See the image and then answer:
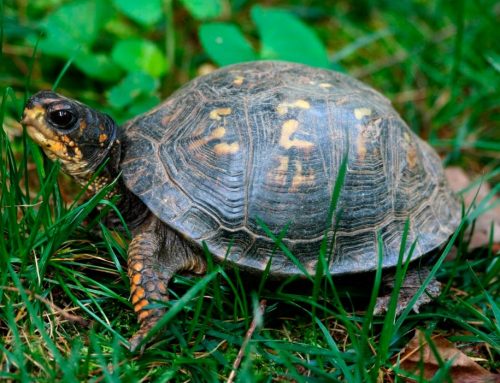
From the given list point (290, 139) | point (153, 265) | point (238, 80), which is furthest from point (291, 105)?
point (153, 265)

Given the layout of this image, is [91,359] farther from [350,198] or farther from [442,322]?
[442,322]

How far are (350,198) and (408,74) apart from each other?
8.11ft

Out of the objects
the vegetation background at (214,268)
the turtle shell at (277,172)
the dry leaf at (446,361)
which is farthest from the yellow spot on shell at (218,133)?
the dry leaf at (446,361)

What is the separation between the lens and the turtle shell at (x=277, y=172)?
2.67m

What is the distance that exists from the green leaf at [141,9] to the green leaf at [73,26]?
18 centimetres

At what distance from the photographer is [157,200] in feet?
8.79

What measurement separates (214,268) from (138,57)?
2.07 metres

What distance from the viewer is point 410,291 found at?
2.87 m

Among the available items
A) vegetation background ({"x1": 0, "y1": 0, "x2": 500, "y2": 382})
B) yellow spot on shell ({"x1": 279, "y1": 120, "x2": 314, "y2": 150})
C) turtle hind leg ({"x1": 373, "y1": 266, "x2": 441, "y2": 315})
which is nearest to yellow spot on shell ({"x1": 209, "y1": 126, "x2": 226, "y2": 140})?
yellow spot on shell ({"x1": 279, "y1": 120, "x2": 314, "y2": 150})

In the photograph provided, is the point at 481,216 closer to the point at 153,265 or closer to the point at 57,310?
the point at 153,265

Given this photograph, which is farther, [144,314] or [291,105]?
[291,105]

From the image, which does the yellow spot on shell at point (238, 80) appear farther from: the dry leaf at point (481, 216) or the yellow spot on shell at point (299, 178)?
the dry leaf at point (481, 216)

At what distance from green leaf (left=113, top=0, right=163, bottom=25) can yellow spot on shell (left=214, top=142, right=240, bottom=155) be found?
67.5 inches

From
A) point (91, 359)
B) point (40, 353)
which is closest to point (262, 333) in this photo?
point (91, 359)
